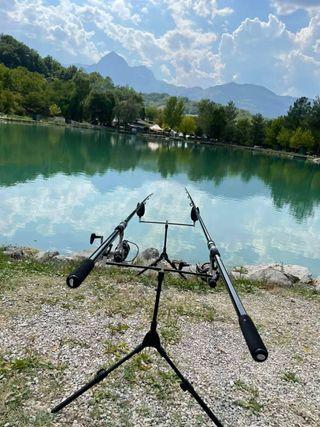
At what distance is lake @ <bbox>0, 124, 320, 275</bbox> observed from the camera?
591 inches

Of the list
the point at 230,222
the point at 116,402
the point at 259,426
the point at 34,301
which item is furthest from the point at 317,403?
the point at 230,222

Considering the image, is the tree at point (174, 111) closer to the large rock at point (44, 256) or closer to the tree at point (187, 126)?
the tree at point (187, 126)

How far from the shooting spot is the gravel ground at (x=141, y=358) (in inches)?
164

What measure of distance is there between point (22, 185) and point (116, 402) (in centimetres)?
Answer: 2118

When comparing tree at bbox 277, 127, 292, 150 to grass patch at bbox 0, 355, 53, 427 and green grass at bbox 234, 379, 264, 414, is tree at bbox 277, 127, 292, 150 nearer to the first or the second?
green grass at bbox 234, 379, 264, 414

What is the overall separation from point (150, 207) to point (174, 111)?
95.5 metres

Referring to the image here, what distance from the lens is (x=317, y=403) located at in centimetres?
475

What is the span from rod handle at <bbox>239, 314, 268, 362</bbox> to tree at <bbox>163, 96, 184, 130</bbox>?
→ 114762 millimetres

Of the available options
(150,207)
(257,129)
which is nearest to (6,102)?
(257,129)

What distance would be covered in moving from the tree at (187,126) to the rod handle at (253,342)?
111m

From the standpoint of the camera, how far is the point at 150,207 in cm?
2198

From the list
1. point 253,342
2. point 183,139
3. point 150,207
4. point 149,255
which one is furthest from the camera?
point 183,139

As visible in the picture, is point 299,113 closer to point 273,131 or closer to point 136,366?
point 273,131

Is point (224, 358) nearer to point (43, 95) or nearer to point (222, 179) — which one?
point (222, 179)
